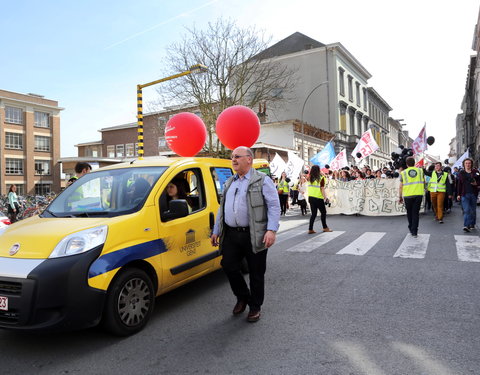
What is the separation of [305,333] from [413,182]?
21.5 ft

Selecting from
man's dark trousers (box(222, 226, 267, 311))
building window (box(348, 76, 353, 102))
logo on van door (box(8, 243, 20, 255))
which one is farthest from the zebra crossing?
building window (box(348, 76, 353, 102))

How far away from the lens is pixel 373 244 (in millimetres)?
8102

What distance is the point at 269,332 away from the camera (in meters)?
3.69

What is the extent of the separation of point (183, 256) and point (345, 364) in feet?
6.84

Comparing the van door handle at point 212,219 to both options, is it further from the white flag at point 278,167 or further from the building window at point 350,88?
the building window at point 350,88

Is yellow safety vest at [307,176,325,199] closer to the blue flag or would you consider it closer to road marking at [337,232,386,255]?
road marking at [337,232,386,255]

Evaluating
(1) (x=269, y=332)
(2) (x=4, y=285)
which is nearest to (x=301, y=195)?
(1) (x=269, y=332)

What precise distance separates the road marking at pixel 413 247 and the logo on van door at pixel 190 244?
3958 mm

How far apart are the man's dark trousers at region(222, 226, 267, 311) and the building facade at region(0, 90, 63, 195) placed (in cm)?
5677

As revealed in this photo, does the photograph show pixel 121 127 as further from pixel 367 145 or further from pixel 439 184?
pixel 439 184

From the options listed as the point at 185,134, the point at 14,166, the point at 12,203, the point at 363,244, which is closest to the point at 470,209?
the point at 363,244

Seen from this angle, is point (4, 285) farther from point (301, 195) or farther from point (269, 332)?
point (301, 195)

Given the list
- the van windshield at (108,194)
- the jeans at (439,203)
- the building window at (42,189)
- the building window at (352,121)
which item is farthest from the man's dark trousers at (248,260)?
the building window at (42,189)

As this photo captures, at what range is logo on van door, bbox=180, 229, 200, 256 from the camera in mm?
4447
